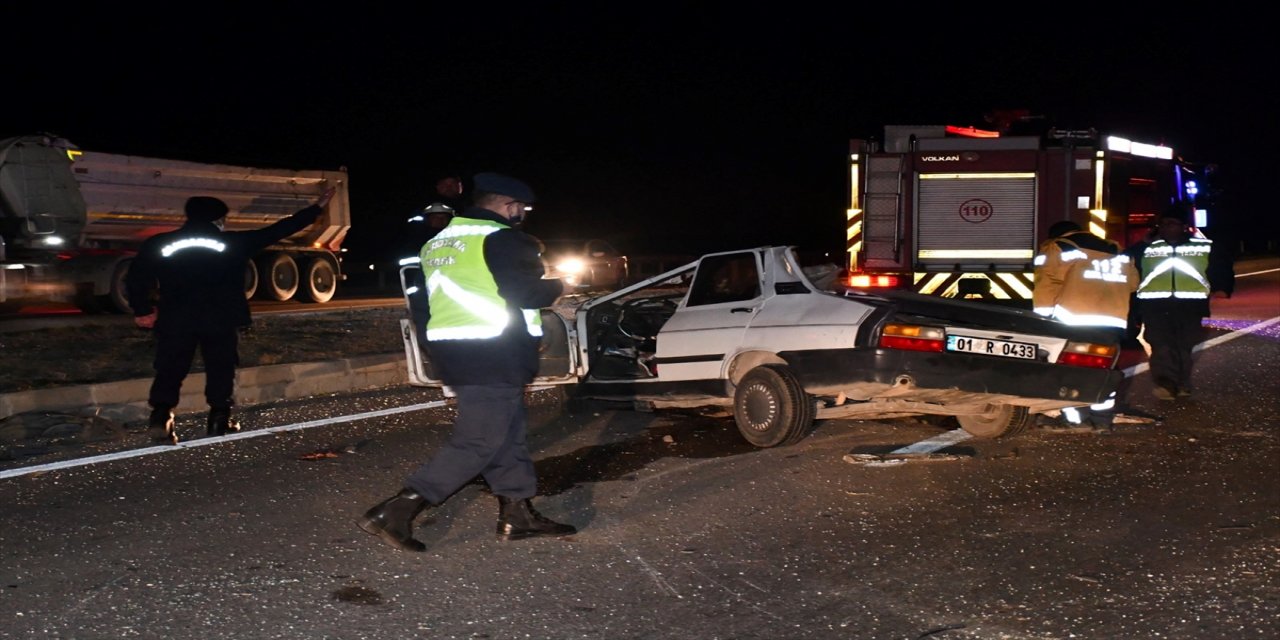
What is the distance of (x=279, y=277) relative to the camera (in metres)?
22.8

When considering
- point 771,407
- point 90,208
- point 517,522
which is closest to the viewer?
point 517,522

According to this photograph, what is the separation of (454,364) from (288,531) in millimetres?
1190

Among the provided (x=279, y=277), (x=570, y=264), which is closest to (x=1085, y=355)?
(x=279, y=277)

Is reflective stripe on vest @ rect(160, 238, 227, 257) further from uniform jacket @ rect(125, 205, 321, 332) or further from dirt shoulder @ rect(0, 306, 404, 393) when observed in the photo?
dirt shoulder @ rect(0, 306, 404, 393)

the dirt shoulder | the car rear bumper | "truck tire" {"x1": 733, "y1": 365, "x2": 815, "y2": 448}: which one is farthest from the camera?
the dirt shoulder

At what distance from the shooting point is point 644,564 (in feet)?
17.4

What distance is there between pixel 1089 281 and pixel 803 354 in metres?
2.27

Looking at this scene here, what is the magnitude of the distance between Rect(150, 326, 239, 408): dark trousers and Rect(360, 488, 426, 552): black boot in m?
3.38

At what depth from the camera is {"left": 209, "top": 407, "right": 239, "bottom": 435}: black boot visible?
28.0ft

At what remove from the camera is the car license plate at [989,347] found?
7.30m

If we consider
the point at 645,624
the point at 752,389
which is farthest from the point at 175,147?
the point at 645,624

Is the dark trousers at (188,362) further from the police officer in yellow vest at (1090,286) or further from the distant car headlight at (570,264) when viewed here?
the distant car headlight at (570,264)

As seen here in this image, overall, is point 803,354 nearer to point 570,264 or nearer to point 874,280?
point 874,280

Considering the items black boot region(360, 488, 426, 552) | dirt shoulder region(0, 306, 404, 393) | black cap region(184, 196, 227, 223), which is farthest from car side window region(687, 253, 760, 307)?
dirt shoulder region(0, 306, 404, 393)
